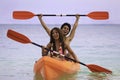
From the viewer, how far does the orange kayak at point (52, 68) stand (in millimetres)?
6402

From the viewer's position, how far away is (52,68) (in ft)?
21.2

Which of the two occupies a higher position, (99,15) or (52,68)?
(99,15)

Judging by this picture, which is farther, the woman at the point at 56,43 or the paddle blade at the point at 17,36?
the paddle blade at the point at 17,36

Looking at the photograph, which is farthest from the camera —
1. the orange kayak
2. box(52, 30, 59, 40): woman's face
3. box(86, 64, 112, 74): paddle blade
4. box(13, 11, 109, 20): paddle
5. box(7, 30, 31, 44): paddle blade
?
box(13, 11, 109, 20): paddle

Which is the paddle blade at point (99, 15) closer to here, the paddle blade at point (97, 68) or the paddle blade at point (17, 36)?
the paddle blade at point (97, 68)

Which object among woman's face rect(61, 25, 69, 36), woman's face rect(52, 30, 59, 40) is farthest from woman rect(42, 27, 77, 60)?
woman's face rect(61, 25, 69, 36)

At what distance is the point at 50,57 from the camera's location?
6.58 m

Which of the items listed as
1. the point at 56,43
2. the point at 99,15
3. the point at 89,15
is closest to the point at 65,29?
the point at 56,43

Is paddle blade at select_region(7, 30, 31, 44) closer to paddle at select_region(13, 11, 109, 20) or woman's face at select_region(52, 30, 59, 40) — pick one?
woman's face at select_region(52, 30, 59, 40)

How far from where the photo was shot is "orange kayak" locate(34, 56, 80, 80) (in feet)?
21.0

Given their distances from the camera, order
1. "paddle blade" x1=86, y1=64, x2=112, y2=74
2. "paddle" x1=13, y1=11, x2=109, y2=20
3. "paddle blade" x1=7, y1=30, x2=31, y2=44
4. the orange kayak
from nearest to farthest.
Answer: the orange kayak → "paddle blade" x1=7, y1=30, x2=31, y2=44 → "paddle blade" x1=86, y1=64, x2=112, y2=74 → "paddle" x1=13, y1=11, x2=109, y2=20

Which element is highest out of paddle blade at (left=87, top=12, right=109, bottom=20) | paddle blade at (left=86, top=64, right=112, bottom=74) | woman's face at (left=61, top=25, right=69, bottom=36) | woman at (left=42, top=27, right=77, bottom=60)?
paddle blade at (left=87, top=12, right=109, bottom=20)

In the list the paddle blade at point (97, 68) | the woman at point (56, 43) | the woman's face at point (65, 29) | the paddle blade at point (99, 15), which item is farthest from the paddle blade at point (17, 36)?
the paddle blade at point (99, 15)

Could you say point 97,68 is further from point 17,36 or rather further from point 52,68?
point 17,36
